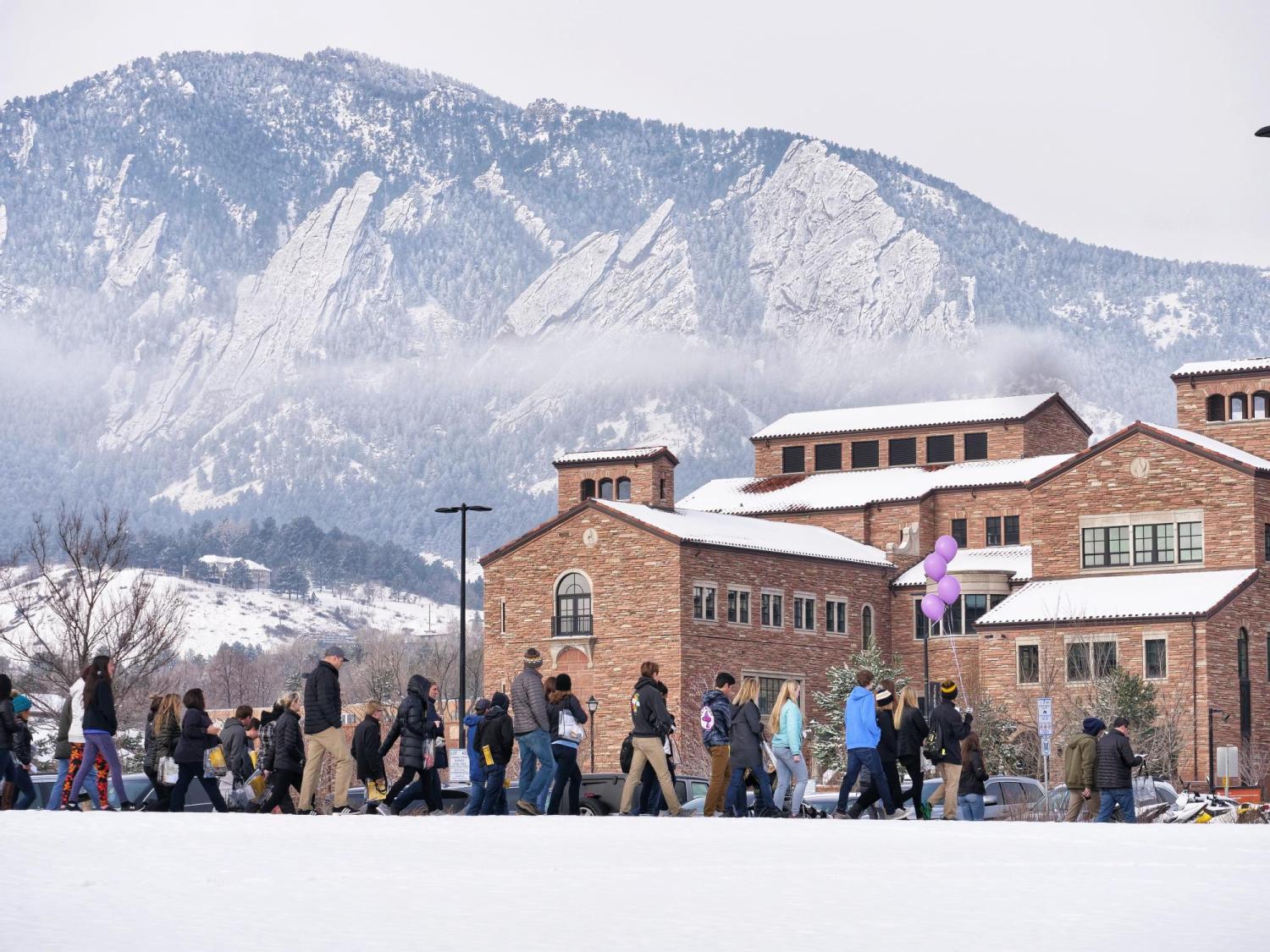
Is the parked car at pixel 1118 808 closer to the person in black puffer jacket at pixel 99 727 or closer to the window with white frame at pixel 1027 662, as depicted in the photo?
the person in black puffer jacket at pixel 99 727

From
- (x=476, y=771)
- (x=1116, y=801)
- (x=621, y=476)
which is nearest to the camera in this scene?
(x=1116, y=801)

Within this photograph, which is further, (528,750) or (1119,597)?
(1119,597)

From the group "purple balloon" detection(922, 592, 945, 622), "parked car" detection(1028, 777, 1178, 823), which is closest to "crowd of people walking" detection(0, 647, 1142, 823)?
"parked car" detection(1028, 777, 1178, 823)

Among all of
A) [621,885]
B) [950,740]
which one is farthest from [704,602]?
[621,885]

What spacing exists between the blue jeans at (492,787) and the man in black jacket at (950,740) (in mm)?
5262

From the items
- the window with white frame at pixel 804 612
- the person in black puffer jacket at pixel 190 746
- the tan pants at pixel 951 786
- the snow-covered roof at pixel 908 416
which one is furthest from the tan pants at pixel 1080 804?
the snow-covered roof at pixel 908 416

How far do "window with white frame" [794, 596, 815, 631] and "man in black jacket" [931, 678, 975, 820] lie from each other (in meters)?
51.7

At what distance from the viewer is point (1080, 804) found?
90.8ft

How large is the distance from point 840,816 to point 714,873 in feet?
32.0

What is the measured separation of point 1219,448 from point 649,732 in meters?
51.7

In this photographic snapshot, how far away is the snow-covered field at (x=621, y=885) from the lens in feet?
42.7

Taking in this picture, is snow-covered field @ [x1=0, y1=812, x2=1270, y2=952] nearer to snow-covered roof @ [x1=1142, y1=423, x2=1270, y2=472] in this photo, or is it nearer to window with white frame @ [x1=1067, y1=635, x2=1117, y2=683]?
window with white frame @ [x1=1067, y1=635, x2=1117, y2=683]

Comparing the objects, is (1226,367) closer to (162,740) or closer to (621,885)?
(162,740)

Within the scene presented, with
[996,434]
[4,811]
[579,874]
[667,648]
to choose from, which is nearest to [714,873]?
[579,874]
